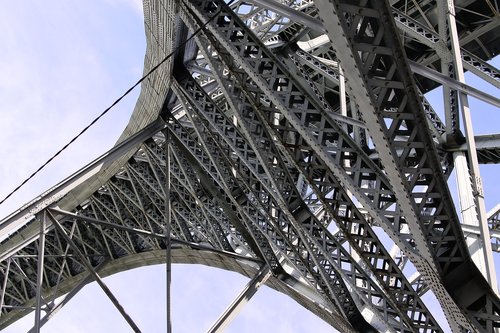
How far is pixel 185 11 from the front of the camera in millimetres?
13219

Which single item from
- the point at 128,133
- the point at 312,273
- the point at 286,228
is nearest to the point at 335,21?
the point at 312,273

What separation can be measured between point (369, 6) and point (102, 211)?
19.3 meters

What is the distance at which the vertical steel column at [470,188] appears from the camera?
31.9 ft

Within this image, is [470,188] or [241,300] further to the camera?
[241,300]

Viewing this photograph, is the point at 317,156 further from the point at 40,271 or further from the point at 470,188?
the point at 40,271

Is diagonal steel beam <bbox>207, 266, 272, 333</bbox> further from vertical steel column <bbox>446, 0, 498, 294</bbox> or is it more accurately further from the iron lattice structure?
vertical steel column <bbox>446, 0, 498, 294</bbox>

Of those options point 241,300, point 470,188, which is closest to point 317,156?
point 470,188

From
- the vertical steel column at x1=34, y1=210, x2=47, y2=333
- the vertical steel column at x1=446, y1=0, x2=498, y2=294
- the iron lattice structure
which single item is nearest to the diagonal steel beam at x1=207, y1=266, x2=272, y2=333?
the iron lattice structure

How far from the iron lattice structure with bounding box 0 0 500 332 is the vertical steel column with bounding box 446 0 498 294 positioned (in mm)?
38

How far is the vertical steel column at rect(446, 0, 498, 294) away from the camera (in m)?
9.71

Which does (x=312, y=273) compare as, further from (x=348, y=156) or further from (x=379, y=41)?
(x=379, y=41)

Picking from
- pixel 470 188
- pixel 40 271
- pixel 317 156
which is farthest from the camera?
pixel 40 271

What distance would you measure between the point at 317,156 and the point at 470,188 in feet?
7.40

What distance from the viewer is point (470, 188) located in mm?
11695
